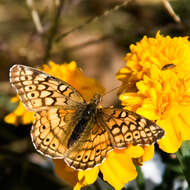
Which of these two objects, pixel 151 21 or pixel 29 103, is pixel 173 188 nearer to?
pixel 29 103

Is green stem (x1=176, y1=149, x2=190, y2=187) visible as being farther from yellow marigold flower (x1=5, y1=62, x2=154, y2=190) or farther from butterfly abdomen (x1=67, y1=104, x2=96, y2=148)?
butterfly abdomen (x1=67, y1=104, x2=96, y2=148)

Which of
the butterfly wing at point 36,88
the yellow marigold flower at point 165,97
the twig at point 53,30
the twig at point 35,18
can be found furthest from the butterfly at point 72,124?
the twig at point 35,18

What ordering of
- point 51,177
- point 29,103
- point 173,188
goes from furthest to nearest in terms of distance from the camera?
point 51,177, point 173,188, point 29,103

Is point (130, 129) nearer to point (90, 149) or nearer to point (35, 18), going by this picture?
point (90, 149)

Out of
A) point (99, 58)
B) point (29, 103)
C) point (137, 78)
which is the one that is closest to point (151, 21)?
point (99, 58)

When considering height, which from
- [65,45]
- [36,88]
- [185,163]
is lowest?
[65,45]

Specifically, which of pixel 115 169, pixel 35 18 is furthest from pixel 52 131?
pixel 35 18
